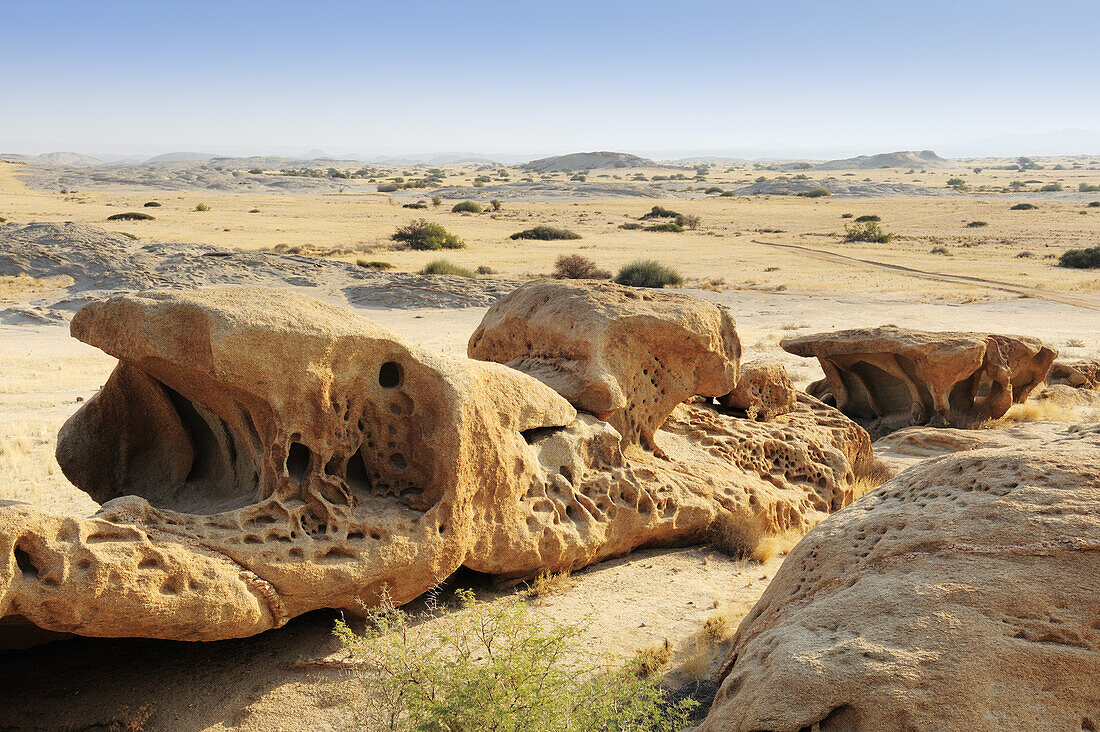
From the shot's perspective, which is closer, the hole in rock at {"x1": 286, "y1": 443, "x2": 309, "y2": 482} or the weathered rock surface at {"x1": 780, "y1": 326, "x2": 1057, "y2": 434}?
the hole in rock at {"x1": 286, "y1": 443, "x2": 309, "y2": 482}

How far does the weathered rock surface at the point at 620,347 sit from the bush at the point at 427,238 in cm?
2824

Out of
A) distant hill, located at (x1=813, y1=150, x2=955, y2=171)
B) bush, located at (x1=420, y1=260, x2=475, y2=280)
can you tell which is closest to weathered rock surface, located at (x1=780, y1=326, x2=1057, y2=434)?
A: bush, located at (x1=420, y1=260, x2=475, y2=280)

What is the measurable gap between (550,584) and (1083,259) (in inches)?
1253

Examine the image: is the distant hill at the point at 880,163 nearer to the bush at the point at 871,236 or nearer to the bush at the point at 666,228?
the bush at the point at 666,228

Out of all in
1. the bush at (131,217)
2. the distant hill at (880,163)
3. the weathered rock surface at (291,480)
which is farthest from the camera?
the distant hill at (880,163)

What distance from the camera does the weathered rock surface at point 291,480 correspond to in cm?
432

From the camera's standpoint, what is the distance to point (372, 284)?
24.1m

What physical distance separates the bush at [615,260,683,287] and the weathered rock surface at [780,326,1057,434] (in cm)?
1383

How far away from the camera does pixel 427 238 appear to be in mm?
36188

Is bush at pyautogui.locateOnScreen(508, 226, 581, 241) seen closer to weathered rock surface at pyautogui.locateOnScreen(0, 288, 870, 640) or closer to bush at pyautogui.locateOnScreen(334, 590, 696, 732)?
weathered rock surface at pyautogui.locateOnScreen(0, 288, 870, 640)

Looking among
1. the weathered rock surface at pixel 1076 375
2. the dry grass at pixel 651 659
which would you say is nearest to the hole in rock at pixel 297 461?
the dry grass at pixel 651 659

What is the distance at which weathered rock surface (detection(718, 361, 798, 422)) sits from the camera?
9430 millimetres

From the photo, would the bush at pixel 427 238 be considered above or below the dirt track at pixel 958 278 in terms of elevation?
above

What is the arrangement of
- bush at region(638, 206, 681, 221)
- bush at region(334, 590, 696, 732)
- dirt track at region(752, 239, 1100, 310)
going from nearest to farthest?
1. bush at region(334, 590, 696, 732)
2. dirt track at region(752, 239, 1100, 310)
3. bush at region(638, 206, 681, 221)
